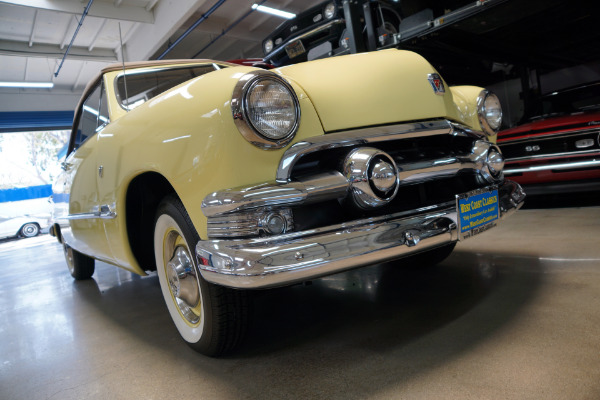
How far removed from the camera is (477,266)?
2.45 meters

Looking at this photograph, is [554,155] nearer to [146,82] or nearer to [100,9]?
[146,82]

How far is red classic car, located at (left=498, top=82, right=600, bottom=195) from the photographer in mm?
3744

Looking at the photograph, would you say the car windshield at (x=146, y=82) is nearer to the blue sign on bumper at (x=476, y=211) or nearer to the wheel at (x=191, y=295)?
the wheel at (x=191, y=295)

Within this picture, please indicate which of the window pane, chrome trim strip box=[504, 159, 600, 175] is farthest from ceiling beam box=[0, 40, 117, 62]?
chrome trim strip box=[504, 159, 600, 175]

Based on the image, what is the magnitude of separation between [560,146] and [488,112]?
237cm

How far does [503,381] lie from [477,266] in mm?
1305

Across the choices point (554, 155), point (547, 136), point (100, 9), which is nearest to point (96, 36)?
point (100, 9)

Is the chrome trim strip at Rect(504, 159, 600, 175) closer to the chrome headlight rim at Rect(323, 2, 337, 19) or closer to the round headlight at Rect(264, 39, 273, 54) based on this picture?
the chrome headlight rim at Rect(323, 2, 337, 19)

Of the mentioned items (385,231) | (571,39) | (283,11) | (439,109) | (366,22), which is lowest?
(385,231)

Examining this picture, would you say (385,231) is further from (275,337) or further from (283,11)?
(283,11)

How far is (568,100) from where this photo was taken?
4.57 m

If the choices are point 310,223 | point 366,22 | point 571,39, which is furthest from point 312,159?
point 571,39

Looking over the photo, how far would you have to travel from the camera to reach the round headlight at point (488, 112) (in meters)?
2.10

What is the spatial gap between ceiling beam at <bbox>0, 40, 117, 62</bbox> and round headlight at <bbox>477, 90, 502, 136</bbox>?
11032 millimetres
